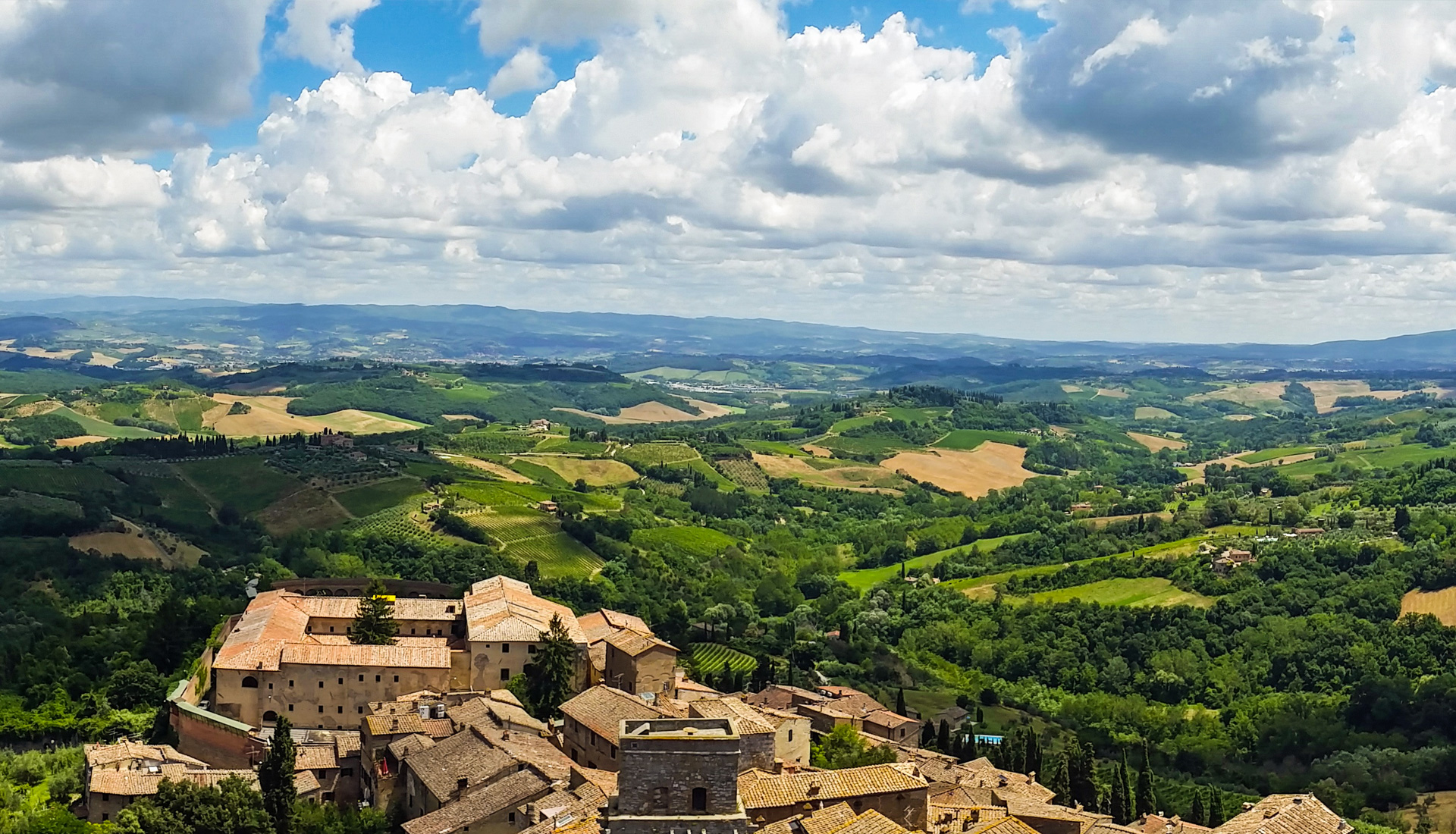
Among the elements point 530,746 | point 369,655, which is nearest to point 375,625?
point 369,655

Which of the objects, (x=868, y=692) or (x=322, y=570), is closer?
(x=868, y=692)

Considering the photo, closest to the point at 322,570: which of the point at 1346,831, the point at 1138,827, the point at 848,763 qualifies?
the point at 848,763

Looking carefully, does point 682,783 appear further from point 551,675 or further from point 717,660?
point 717,660

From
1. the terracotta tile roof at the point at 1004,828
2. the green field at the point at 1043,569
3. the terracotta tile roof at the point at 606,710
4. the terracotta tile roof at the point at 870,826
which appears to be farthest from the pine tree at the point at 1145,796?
the green field at the point at 1043,569

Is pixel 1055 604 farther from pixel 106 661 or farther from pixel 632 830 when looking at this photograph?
pixel 632 830

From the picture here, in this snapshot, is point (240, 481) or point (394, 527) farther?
point (240, 481)

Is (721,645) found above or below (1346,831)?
below

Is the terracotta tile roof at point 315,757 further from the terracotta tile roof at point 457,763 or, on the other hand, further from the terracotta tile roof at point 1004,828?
the terracotta tile roof at point 1004,828
